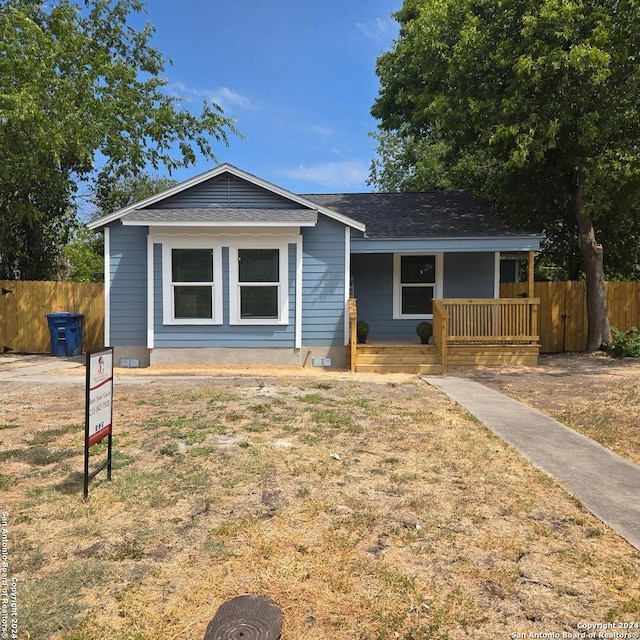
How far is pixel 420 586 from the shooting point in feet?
8.18

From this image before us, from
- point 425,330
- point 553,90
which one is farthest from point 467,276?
point 553,90

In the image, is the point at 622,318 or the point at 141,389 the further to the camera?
the point at 622,318

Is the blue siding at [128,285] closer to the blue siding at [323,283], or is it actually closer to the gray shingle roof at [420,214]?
the blue siding at [323,283]

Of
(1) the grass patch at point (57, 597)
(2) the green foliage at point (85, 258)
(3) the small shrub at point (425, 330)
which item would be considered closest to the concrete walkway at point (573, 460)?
(1) the grass patch at point (57, 597)

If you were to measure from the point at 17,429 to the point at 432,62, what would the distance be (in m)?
12.2

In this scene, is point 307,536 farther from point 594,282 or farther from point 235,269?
point 594,282

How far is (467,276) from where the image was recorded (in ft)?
39.3

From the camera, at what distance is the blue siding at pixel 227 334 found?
1030cm

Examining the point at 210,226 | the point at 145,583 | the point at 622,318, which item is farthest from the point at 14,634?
the point at 622,318

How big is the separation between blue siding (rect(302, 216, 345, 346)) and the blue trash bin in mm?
6264

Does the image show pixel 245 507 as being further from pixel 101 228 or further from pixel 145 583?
pixel 101 228

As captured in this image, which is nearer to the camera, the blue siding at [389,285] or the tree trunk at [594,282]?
the blue siding at [389,285]

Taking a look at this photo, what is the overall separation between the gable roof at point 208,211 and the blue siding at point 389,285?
6.57 ft

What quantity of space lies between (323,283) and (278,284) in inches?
38.8
